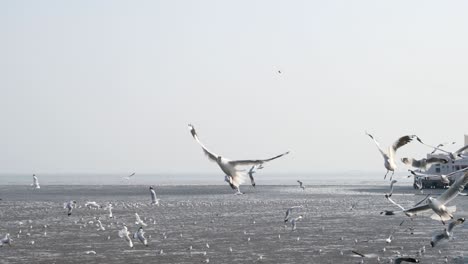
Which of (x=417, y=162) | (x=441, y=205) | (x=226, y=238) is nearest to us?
(x=441, y=205)

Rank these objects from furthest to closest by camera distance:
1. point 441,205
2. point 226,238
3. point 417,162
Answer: point 226,238
point 417,162
point 441,205

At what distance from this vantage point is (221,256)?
30.8m

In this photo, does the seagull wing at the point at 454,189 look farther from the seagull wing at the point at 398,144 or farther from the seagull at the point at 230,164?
the seagull at the point at 230,164

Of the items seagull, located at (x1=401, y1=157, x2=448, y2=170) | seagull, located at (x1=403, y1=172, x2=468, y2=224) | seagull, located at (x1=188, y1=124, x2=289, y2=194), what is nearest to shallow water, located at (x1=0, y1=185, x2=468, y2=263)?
seagull, located at (x1=188, y1=124, x2=289, y2=194)

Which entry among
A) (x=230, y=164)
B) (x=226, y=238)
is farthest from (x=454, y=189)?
(x=226, y=238)

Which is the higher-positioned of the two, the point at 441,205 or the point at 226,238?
the point at 226,238

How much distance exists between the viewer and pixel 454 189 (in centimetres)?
1212

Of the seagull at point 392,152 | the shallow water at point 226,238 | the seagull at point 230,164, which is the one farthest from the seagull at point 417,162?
the shallow water at point 226,238

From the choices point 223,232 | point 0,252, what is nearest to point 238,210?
point 223,232

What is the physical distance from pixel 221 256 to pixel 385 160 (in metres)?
18.0

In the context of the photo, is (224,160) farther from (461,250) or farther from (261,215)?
(261,215)

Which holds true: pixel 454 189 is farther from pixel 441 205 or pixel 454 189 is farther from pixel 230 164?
pixel 230 164

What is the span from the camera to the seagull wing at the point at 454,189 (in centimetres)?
1164

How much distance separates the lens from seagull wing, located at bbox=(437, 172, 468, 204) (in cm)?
1164
